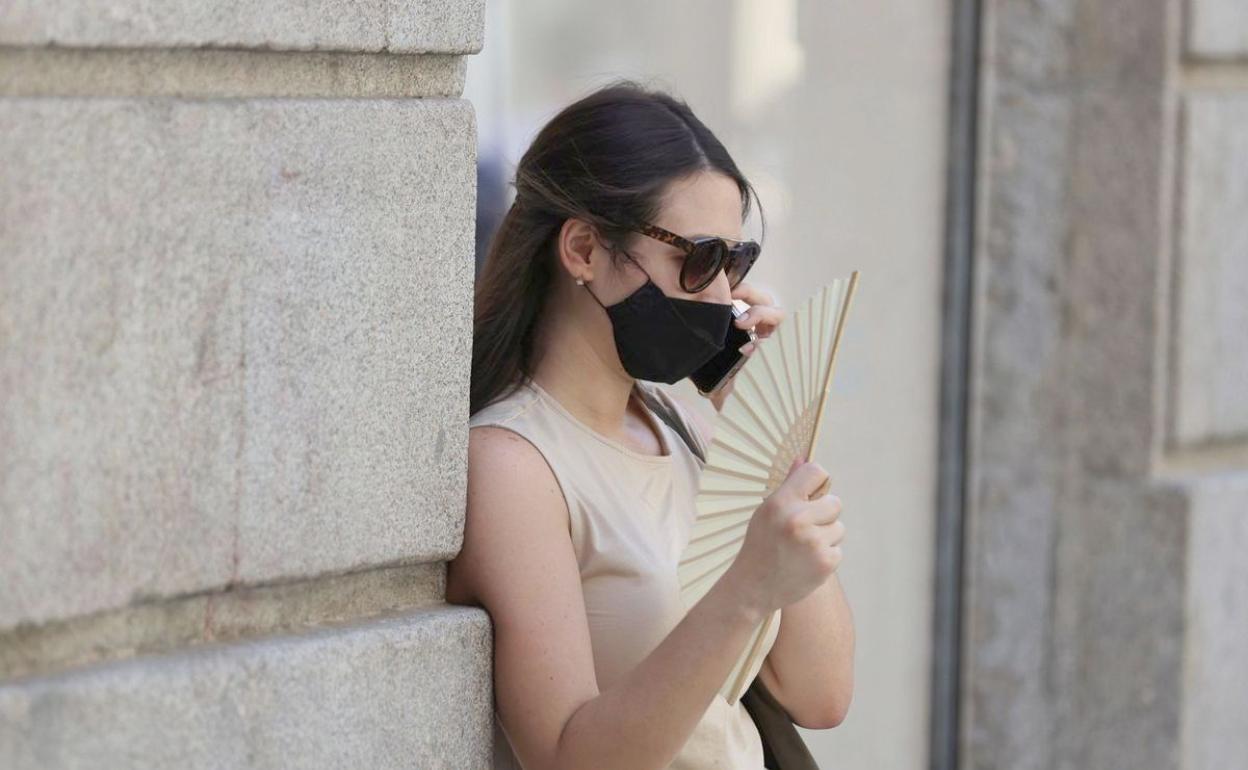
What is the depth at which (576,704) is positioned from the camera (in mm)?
2287

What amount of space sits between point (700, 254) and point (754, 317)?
254mm

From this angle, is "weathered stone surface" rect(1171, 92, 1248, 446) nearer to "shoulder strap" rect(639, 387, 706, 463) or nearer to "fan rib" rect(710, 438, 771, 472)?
"shoulder strap" rect(639, 387, 706, 463)

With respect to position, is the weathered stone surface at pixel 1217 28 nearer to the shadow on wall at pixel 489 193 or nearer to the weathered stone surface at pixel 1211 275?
the weathered stone surface at pixel 1211 275

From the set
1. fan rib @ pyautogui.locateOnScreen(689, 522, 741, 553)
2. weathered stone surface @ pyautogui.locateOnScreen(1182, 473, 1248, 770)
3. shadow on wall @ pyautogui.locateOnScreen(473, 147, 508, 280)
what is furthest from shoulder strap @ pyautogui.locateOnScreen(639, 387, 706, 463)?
weathered stone surface @ pyautogui.locateOnScreen(1182, 473, 1248, 770)

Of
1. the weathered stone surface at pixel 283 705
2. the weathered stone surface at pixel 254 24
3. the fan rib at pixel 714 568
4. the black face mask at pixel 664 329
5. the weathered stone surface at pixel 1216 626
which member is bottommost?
the weathered stone surface at pixel 1216 626

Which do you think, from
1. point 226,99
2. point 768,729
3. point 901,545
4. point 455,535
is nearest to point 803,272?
point 901,545

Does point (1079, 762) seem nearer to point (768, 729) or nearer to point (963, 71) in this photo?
point (963, 71)

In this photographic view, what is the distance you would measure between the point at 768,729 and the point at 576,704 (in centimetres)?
51

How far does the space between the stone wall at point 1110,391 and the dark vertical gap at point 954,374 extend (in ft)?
0.16

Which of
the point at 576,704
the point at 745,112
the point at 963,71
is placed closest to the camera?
the point at 576,704

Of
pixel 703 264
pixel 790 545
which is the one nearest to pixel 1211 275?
pixel 703 264

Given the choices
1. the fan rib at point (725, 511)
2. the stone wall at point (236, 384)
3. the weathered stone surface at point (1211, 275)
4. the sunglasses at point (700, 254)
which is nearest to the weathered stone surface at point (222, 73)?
the stone wall at point (236, 384)

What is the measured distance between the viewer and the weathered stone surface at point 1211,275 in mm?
4641

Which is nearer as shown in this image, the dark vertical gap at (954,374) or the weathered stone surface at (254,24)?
the weathered stone surface at (254,24)
